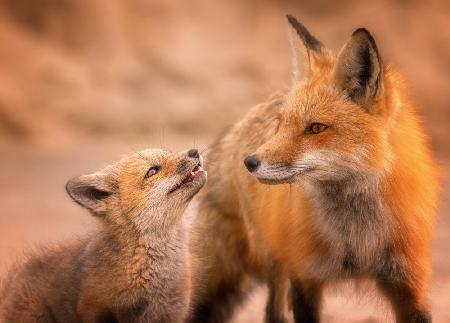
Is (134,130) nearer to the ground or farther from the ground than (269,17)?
nearer to the ground

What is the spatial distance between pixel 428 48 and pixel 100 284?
967 cm

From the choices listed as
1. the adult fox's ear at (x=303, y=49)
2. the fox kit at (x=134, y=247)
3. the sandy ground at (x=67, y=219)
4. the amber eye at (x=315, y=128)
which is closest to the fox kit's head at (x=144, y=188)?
the fox kit at (x=134, y=247)

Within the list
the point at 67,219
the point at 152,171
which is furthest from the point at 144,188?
the point at 67,219

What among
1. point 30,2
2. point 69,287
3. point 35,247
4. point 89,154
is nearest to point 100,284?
point 69,287

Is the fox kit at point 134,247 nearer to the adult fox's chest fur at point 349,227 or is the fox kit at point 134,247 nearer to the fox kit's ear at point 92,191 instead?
the fox kit's ear at point 92,191

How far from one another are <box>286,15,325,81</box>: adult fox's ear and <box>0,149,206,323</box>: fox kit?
0.95 metres

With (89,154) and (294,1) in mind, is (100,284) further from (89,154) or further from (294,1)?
(294,1)

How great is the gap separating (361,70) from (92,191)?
1.87m

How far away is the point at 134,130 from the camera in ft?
42.7

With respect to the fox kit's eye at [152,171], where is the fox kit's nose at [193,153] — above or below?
above

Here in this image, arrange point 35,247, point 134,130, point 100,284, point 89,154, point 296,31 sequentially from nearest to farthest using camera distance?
1. point 100,284
2. point 296,31
3. point 35,247
4. point 89,154
5. point 134,130

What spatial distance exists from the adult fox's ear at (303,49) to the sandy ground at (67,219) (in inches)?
56.8

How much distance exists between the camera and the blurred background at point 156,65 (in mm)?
12578

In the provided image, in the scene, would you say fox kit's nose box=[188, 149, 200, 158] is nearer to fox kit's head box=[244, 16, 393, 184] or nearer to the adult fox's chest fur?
fox kit's head box=[244, 16, 393, 184]
